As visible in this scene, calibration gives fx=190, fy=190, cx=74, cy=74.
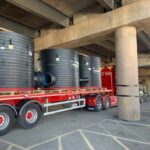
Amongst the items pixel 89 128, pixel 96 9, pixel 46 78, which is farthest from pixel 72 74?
pixel 96 9

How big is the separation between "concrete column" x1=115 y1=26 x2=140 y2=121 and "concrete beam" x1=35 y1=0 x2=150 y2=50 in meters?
0.56

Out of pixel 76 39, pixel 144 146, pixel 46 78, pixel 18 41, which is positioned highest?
pixel 76 39

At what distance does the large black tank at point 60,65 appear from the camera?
953cm

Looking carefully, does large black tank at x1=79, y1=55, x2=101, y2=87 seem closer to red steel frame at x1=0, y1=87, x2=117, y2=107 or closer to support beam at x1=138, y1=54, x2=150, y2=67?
red steel frame at x1=0, y1=87, x2=117, y2=107

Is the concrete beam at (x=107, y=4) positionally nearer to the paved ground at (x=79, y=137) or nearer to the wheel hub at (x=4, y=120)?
the paved ground at (x=79, y=137)

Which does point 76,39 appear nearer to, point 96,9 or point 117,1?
point 96,9

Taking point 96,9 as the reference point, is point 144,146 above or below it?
below

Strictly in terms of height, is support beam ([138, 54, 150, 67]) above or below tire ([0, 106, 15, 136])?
above

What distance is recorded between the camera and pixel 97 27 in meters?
10.6

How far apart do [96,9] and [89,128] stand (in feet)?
23.2

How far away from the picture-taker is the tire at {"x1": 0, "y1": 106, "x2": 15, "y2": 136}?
627 cm

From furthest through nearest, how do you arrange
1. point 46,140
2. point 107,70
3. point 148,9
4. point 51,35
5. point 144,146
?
point 107,70 → point 51,35 → point 148,9 → point 46,140 → point 144,146

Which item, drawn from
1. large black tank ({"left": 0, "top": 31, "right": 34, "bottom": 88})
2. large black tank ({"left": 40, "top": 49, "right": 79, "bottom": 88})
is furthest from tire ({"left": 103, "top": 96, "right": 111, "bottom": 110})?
large black tank ({"left": 0, "top": 31, "right": 34, "bottom": 88})

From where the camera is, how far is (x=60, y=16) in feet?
39.4
